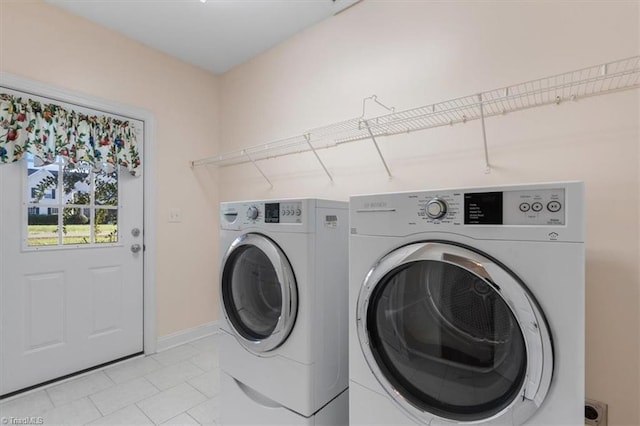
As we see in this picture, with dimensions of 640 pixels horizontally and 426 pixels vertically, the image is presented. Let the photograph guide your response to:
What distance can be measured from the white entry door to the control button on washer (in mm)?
2677

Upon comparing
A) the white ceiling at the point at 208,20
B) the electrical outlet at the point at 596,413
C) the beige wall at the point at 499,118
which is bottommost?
the electrical outlet at the point at 596,413

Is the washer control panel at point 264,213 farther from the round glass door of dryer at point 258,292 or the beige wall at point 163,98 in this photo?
the beige wall at point 163,98

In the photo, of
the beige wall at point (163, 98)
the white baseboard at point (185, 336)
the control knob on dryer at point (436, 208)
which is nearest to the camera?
the control knob on dryer at point (436, 208)

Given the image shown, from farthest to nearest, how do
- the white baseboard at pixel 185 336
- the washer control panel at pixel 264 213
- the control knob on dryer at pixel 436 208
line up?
the white baseboard at pixel 185 336
the washer control panel at pixel 264 213
the control knob on dryer at pixel 436 208

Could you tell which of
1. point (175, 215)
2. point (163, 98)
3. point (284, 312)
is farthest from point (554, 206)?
point (163, 98)

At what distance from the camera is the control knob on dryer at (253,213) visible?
1.42 m

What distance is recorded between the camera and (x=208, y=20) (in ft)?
7.07

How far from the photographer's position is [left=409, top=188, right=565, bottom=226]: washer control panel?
0.77 metres

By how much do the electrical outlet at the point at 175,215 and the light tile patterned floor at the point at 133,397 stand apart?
1.14 m

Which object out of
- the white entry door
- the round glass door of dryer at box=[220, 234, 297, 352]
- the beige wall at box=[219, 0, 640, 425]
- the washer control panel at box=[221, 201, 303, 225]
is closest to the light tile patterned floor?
the white entry door

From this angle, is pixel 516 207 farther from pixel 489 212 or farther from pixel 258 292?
pixel 258 292

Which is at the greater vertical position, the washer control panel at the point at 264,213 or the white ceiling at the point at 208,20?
the white ceiling at the point at 208,20

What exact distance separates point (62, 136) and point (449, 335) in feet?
8.50

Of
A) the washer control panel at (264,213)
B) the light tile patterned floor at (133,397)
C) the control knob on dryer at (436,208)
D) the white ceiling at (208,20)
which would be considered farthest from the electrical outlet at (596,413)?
the white ceiling at (208,20)
